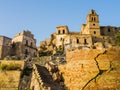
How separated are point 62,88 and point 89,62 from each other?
68.4 inches

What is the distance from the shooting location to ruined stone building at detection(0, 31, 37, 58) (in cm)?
6181

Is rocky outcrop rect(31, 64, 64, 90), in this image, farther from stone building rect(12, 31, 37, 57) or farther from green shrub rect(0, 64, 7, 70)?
stone building rect(12, 31, 37, 57)

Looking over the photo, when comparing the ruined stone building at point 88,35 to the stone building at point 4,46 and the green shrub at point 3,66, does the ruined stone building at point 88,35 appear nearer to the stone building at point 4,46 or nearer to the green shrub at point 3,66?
the stone building at point 4,46

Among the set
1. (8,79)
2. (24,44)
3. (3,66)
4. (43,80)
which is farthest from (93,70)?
(24,44)

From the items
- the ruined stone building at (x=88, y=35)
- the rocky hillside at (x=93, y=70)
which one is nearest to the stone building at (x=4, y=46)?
the ruined stone building at (x=88, y=35)

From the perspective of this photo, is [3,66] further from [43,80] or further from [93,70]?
[93,70]

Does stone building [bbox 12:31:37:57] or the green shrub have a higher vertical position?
stone building [bbox 12:31:37:57]

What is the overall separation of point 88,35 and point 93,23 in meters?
8.23

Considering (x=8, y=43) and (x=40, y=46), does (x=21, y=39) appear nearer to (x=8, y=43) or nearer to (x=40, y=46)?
(x=8, y=43)

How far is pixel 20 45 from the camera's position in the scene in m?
63.6

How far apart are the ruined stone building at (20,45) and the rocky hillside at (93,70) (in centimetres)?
4861

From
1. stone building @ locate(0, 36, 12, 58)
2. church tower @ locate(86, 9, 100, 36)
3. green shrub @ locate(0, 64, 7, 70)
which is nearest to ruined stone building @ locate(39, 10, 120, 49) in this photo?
church tower @ locate(86, 9, 100, 36)

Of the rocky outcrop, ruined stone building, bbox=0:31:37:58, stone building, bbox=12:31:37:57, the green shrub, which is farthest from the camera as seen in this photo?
stone building, bbox=12:31:37:57

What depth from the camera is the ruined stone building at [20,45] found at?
61.8 meters
